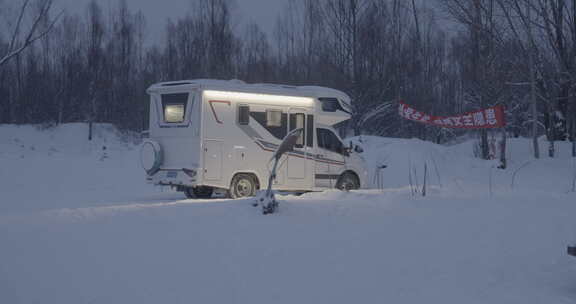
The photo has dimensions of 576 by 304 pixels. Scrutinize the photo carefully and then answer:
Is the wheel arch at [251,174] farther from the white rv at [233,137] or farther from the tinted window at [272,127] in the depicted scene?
the tinted window at [272,127]

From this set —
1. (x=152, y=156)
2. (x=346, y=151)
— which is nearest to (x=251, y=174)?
(x=152, y=156)

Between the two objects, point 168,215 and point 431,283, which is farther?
point 168,215

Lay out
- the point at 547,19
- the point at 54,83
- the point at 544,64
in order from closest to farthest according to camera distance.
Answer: the point at 547,19
the point at 544,64
the point at 54,83

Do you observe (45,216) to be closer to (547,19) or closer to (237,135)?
(237,135)

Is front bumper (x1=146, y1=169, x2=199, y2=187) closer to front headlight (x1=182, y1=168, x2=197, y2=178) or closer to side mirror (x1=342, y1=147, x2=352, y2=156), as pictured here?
front headlight (x1=182, y1=168, x2=197, y2=178)

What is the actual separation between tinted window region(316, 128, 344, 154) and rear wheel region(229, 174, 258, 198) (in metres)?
1.93

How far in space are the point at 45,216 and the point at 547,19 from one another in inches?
707

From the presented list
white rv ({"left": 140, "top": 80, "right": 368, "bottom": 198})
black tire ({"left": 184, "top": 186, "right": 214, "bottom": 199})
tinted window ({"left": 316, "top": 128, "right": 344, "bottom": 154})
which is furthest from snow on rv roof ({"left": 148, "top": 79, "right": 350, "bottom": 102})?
black tire ({"left": 184, "top": 186, "right": 214, "bottom": 199})

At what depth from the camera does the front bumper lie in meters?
12.3

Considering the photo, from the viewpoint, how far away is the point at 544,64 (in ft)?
71.5

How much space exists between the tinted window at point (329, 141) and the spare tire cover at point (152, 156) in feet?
12.0

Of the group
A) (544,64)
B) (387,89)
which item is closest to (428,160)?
(544,64)

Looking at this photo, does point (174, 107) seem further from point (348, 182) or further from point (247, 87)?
point (348, 182)

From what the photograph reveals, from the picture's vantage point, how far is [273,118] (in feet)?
43.3
